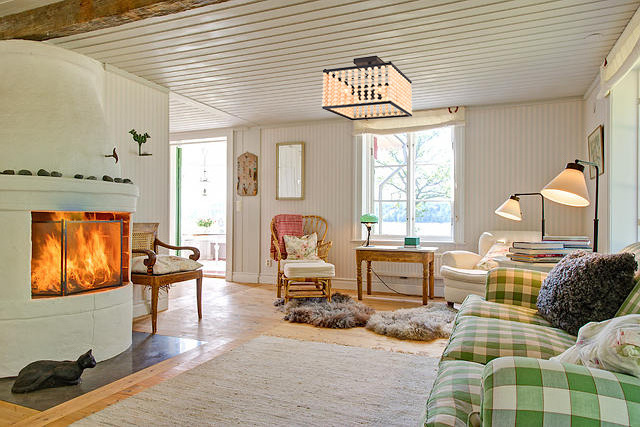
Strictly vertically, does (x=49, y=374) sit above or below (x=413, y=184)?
below

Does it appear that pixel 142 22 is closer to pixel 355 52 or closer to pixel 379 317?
pixel 355 52

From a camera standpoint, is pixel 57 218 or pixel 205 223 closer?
pixel 57 218

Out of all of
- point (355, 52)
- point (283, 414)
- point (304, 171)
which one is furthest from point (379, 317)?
point (304, 171)

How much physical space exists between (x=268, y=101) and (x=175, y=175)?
9.87ft

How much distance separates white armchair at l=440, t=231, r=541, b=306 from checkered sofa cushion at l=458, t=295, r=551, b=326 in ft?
5.76

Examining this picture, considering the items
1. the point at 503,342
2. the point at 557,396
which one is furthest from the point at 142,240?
the point at 557,396

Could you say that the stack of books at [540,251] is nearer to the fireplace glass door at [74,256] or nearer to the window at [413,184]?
the window at [413,184]

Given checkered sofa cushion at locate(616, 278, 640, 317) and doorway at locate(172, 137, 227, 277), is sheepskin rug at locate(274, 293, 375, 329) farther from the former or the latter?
doorway at locate(172, 137, 227, 277)

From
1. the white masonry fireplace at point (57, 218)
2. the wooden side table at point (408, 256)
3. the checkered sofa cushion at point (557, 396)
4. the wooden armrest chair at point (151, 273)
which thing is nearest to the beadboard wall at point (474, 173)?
the wooden side table at point (408, 256)

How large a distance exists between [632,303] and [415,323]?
2197mm

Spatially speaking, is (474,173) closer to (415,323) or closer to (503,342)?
(415,323)

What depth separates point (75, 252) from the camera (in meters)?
2.88

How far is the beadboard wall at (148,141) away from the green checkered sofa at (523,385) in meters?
3.48

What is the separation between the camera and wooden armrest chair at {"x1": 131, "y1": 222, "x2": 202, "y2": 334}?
3637 mm
